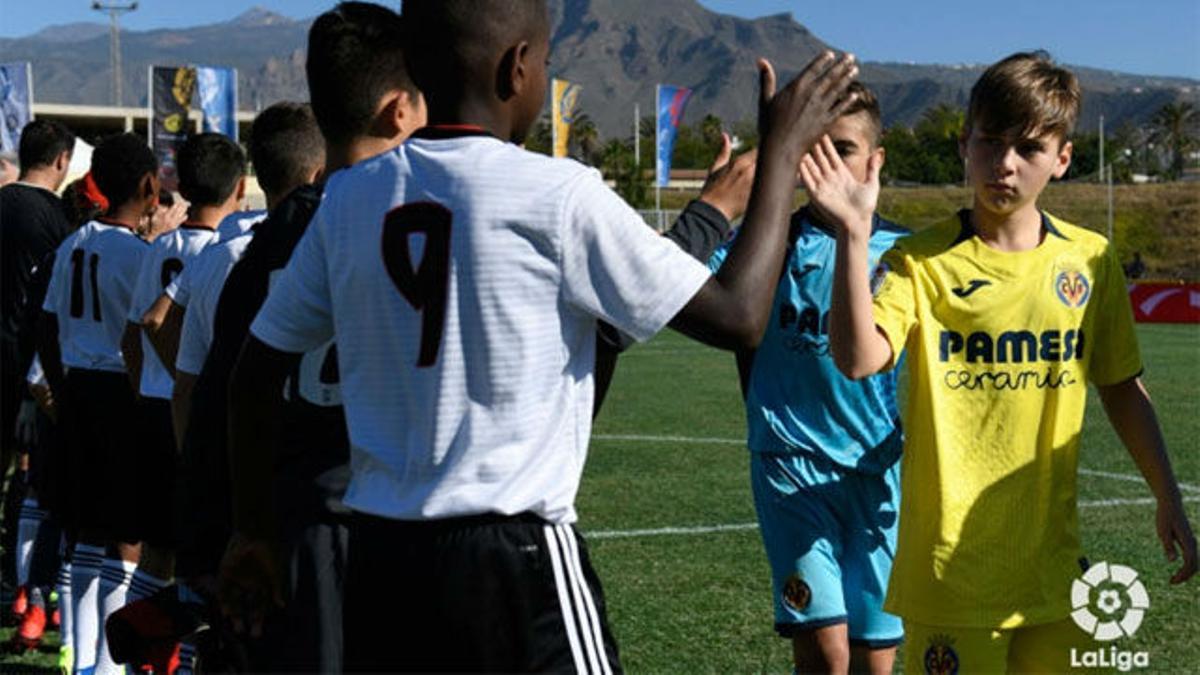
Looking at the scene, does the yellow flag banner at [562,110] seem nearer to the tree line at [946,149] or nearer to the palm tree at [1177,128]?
the tree line at [946,149]

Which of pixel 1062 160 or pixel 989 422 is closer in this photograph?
pixel 989 422

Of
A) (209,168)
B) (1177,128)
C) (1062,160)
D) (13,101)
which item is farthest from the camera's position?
(1177,128)

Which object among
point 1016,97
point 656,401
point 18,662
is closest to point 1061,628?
point 1016,97

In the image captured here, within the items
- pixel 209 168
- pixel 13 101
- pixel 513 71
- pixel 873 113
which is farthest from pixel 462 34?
pixel 13 101

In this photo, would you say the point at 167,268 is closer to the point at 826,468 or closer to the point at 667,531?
the point at 826,468

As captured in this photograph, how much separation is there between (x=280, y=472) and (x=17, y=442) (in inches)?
206

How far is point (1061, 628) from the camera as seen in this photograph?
3777 mm

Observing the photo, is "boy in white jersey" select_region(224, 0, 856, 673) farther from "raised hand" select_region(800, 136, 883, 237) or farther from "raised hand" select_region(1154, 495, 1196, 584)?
"raised hand" select_region(1154, 495, 1196, 584)

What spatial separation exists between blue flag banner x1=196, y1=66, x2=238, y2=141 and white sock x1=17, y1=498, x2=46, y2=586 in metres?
29.8

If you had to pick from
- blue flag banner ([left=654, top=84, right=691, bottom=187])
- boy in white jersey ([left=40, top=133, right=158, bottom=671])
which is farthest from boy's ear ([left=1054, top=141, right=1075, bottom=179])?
blue flag banner ([left=654, top=84, right=691, bottom=187])

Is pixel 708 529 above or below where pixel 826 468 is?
below

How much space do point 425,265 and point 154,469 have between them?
12.7 ft

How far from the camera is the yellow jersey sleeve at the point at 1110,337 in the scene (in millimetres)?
3969

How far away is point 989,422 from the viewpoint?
3836mm
